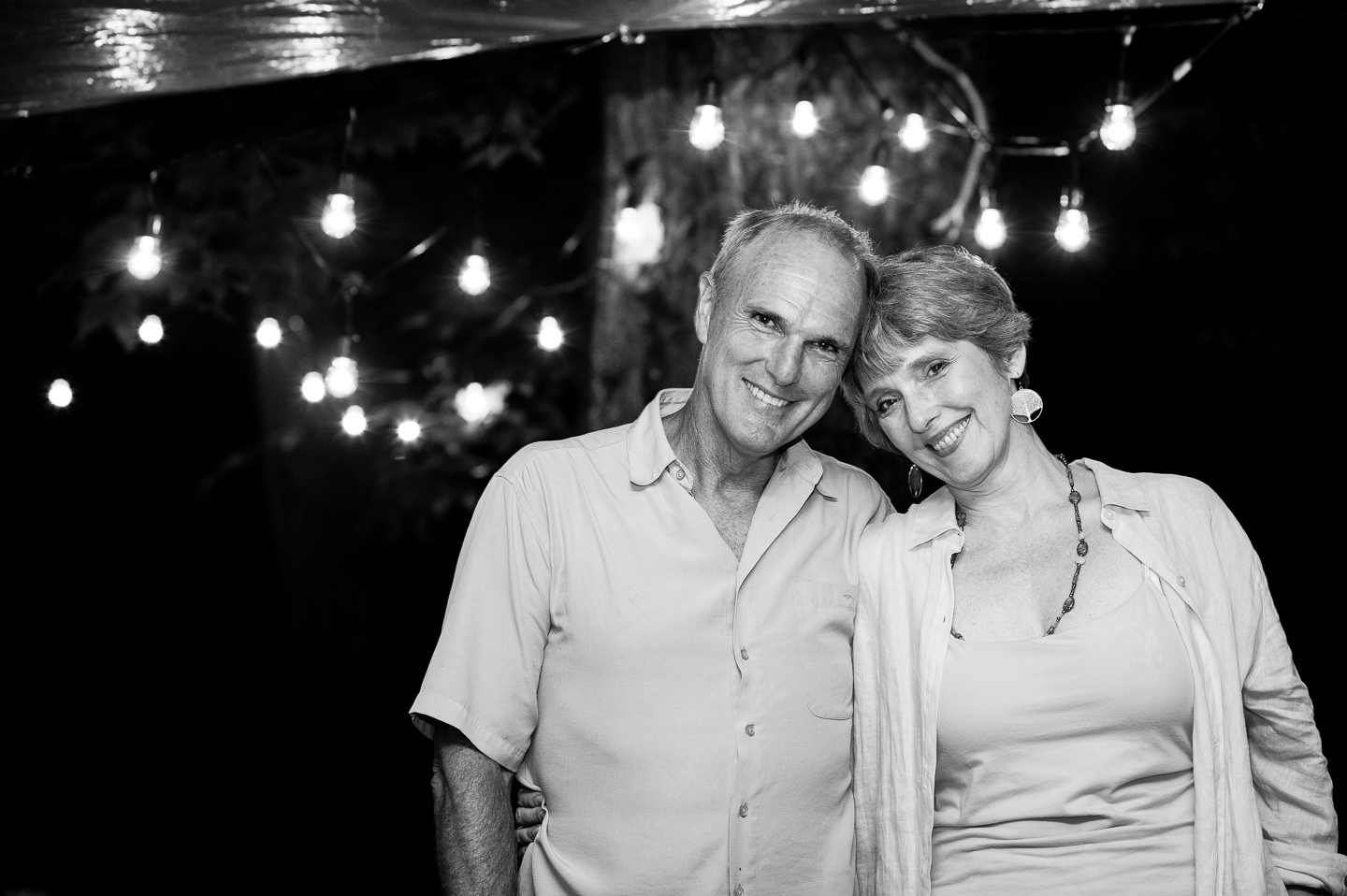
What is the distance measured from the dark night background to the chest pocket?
8.07 feet

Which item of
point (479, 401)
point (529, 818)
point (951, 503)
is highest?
point (479, 401)

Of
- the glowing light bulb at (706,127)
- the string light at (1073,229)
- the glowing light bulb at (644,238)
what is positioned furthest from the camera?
the glowing light bulb at (644,238)

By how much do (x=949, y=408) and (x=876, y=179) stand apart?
1294mm

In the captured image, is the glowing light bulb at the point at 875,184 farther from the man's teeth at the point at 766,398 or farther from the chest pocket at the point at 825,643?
the chest pocket at the point at 825,643

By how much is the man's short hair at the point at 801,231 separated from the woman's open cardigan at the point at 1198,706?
554 millimetres

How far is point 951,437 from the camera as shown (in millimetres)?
2266

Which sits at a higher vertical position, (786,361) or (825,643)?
(786,361)

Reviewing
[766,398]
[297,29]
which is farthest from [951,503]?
[297,29]

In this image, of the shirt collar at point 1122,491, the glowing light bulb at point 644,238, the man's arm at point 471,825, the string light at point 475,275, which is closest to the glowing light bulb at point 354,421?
the string light at point 475,275

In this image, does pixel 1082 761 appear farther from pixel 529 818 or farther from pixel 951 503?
pixel 529 818

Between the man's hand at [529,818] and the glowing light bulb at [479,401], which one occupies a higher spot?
the glowing light bulb at [479,401]

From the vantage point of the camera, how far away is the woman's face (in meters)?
2.26

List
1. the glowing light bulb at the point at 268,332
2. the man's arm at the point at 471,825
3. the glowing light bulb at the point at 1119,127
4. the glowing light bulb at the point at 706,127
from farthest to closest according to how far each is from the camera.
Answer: the glowing light bulb at the point at 268,332, the glowing light bulb at the point at 706,127, the glowing light bulb at the point at 1119,127, the man's arm at the point at 471,825

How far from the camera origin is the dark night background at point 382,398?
4.31 metres
